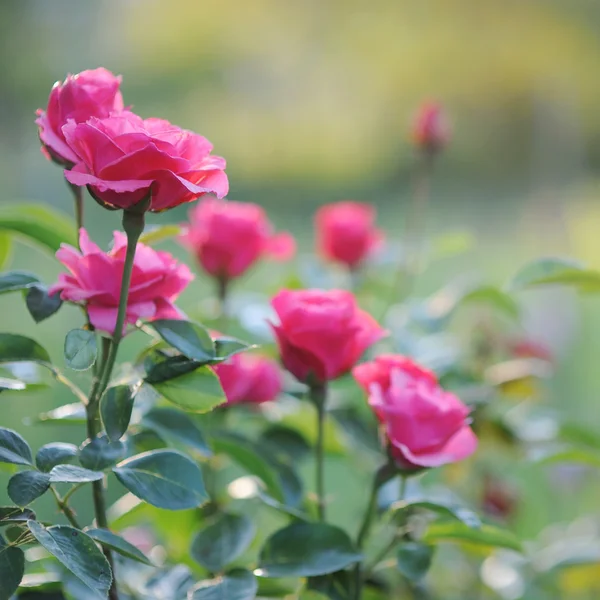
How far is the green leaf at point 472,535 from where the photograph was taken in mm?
359

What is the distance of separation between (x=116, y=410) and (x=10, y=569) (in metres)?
0.06

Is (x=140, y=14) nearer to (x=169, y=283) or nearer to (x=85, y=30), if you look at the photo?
(x=85, y=30)

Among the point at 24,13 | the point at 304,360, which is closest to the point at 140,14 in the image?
the point at 24,13

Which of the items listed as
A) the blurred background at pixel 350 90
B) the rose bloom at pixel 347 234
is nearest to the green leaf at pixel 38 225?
the rose bloom at pixel 347 234

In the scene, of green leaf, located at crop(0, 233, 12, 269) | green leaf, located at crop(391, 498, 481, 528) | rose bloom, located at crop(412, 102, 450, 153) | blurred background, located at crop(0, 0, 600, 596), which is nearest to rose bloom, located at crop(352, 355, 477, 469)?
green leaf, located at crop(391, 498, 481, 528)

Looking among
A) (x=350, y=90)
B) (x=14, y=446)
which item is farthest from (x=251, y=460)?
(x=350, y=90)

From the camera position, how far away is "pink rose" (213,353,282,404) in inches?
18.1

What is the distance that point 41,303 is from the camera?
307mm

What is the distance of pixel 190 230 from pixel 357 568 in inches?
10.6

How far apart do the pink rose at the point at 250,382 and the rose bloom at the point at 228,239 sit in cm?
7

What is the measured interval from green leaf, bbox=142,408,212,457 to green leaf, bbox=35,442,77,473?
6cm

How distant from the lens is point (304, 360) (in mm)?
363

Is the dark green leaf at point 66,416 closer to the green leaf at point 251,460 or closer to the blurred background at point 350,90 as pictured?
the green leaf at point 251,460

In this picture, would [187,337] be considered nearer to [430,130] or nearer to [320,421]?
[320,421]
